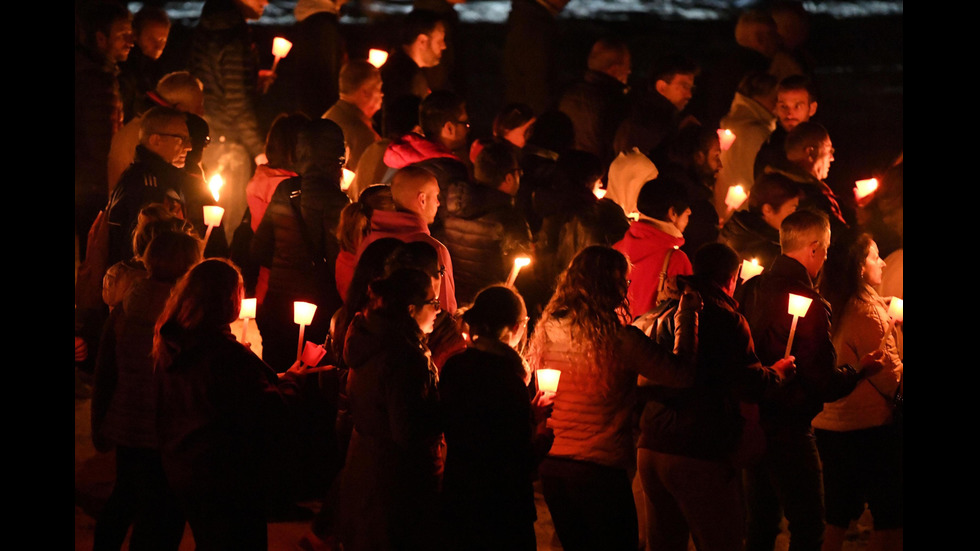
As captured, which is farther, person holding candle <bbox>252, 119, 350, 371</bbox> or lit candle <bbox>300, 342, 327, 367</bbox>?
person holding candle <bbox>252, 119, 350, 371</bbox>

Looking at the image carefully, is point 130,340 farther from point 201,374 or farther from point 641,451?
point 641,451

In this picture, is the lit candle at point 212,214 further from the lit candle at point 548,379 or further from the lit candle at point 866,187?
the lit candle at point 866,187

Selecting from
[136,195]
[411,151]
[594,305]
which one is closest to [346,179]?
[411,151]

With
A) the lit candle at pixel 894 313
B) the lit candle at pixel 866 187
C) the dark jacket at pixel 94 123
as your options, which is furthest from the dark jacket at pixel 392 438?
the dark jacket at pixel 94 123

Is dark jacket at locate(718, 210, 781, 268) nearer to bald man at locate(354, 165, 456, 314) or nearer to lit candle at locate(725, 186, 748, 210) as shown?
lit candle at locate(725, 186, 748, 210)

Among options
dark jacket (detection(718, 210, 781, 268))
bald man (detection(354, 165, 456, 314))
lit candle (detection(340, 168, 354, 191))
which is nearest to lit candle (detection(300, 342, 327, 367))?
bald man (detection(354, 165, 456, 314))

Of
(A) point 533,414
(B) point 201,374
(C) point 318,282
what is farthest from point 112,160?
(A) point 533,414

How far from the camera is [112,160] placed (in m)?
7.99

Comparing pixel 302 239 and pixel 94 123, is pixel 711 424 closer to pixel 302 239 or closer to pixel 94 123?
pixel 302 239

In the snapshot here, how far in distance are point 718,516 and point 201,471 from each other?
2.28 metres

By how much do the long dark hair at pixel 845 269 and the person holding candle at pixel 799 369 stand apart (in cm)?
9

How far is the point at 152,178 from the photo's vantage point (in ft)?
22.8

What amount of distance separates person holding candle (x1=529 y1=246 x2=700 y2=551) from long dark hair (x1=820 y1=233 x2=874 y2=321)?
1.16m

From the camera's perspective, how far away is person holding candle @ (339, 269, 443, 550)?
462 cm
